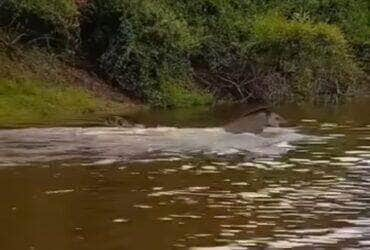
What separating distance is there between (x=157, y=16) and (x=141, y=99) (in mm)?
3224

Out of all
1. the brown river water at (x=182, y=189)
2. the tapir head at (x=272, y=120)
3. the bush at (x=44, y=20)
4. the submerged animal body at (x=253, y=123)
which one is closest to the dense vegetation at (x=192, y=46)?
the bush at (x=44, y=20)

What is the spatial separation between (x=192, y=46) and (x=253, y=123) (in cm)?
1230

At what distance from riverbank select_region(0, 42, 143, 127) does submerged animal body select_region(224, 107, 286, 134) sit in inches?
156

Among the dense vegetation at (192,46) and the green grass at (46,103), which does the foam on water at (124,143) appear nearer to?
the green grass at (46,103)

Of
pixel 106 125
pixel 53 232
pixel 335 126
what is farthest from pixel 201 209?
pixel 335 126

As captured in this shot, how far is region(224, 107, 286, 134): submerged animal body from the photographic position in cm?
2262

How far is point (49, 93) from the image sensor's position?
2955 centimetres

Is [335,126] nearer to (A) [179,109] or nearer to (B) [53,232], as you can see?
(A) [179,109]

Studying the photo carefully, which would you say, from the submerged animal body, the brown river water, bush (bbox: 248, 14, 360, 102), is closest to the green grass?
the brown river water

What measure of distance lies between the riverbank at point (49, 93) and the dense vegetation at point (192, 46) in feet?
2.58

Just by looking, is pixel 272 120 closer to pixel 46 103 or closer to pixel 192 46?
pixel 46 103

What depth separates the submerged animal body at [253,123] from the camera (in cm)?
2262

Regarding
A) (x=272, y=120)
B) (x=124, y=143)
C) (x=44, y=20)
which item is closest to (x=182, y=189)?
(x=124, y=143)

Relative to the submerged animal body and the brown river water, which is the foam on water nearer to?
the brown river water
